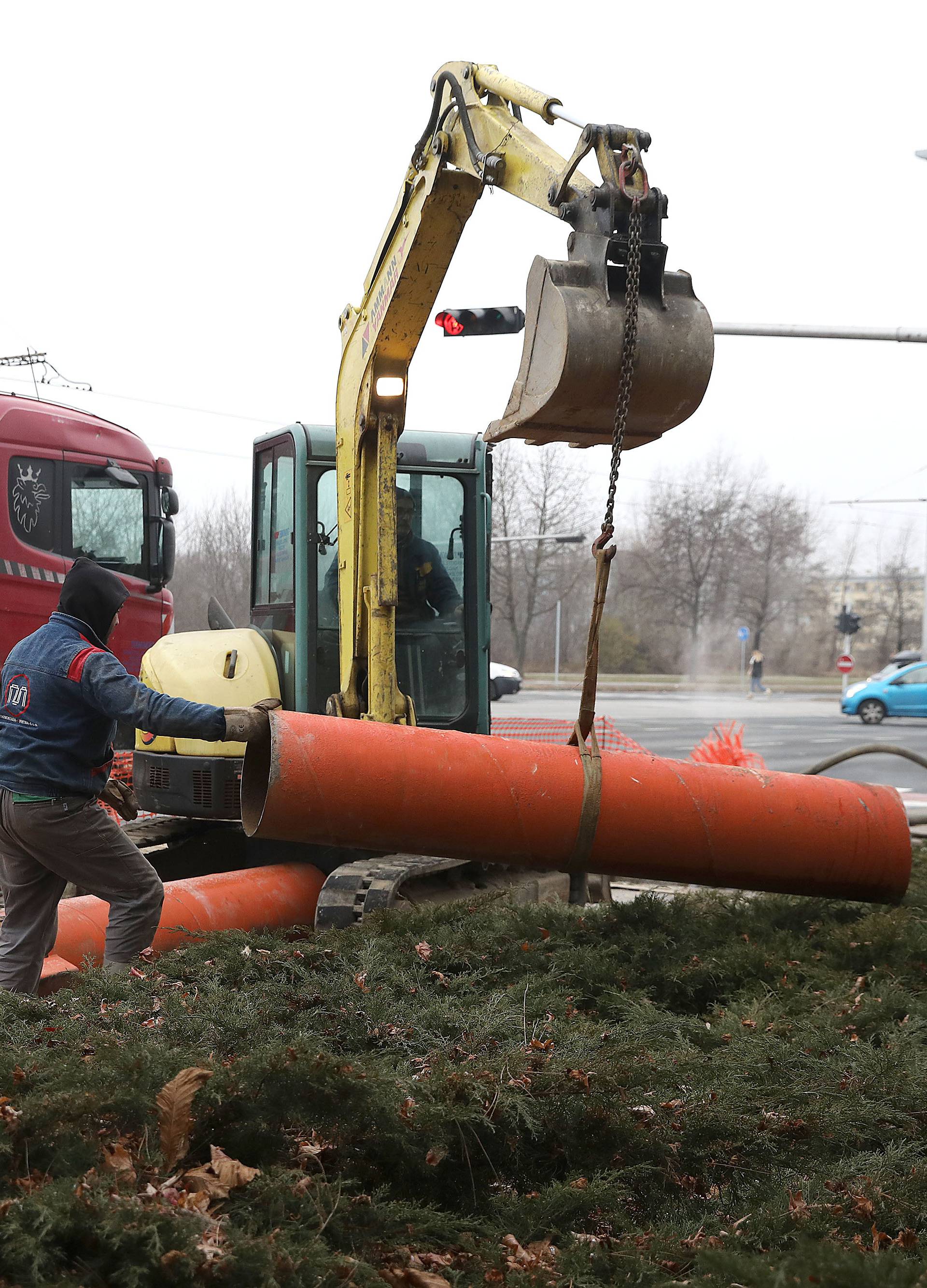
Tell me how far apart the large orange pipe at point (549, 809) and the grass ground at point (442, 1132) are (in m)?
0.53

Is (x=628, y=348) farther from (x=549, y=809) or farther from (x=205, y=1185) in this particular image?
(x=205, y=1185)

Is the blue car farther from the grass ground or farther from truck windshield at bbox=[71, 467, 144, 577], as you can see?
the grass ground

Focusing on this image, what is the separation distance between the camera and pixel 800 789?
17.7ft

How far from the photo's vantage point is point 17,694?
5.20 m

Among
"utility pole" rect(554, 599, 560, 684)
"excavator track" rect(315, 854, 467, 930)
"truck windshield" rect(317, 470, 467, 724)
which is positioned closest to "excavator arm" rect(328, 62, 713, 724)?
"truck windshield" rect(317, 470, 467, 724)

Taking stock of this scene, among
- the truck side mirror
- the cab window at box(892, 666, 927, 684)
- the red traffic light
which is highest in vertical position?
the red traffic light

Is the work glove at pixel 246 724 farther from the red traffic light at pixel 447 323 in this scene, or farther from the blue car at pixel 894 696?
the blue car at pixel 894 696

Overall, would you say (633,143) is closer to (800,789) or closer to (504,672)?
(800,789)

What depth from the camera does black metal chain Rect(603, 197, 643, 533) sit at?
171 inches

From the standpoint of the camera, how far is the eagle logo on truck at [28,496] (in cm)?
1173

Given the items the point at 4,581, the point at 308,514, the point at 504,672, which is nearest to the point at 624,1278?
the point at 308,514

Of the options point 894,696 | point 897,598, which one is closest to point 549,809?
point 894,696

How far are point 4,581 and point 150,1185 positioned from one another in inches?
374

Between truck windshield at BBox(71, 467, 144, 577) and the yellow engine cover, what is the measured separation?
197 inches
